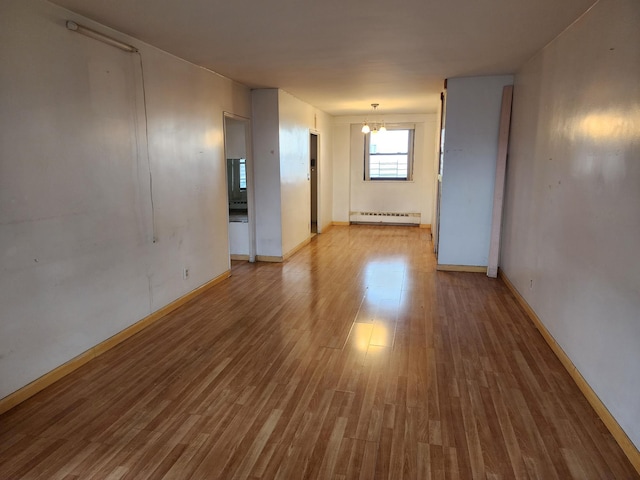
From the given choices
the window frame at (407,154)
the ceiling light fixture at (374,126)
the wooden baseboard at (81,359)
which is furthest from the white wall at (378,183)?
the wooden baseboard at (81,359)

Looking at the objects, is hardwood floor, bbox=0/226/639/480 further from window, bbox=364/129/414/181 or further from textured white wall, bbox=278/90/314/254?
window, bbox=364/129/414/181

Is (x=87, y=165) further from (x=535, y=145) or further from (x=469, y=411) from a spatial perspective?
(x=535, y=145)

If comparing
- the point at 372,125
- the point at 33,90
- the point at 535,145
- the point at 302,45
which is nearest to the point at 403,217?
the point at 372,125

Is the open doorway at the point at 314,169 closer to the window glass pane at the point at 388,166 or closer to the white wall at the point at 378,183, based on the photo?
the white wall at the point at 378,183

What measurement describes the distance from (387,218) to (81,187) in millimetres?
7553

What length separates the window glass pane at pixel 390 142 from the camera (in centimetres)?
923

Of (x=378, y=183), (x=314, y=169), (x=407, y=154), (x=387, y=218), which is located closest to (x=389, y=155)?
(x=407, y=154)

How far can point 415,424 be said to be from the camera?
2311mm

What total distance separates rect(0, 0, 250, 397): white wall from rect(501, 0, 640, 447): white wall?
345 cm

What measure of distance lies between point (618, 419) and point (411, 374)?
118cm

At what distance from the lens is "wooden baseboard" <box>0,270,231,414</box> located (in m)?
2.48

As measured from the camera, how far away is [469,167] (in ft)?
→ 17.5

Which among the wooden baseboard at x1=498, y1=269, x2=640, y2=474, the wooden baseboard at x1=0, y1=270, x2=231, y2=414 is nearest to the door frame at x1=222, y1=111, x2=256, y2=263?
the wooden baseboard at x1=0, y1=270, x2=231, y2=414

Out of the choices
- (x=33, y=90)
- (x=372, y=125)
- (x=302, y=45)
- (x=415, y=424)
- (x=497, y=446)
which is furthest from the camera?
(x=372, y=125)
